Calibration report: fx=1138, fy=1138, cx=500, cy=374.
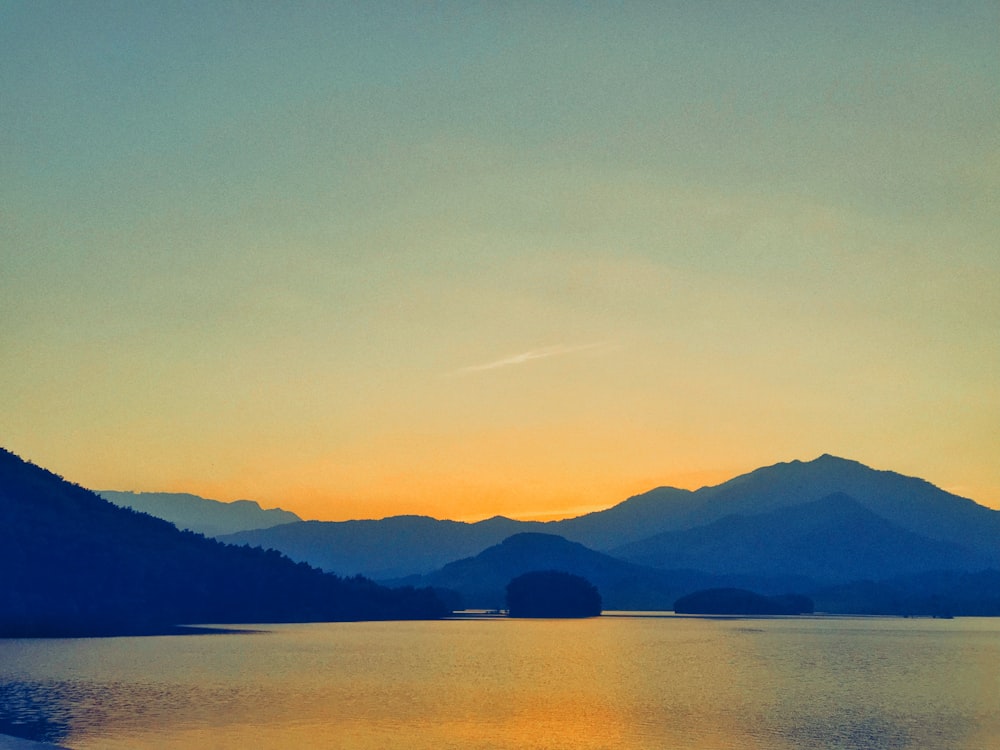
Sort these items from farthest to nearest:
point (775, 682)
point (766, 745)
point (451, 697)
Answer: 1. point (775, 682)
2. point (451, 697)
3. point (766, 745)

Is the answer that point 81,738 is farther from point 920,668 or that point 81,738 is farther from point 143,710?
point 920,668

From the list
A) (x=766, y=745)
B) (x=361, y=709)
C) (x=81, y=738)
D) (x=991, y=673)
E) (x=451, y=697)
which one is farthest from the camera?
(x=991, y=673)

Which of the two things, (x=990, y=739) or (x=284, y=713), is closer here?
(x=990, y=739)

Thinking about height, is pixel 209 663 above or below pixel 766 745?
above

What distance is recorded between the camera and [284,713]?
105938 mm

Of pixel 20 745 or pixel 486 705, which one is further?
pixel 486 705

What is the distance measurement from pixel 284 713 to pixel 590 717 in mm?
28718

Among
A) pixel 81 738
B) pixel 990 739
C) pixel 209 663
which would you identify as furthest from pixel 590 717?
pixel 209 663

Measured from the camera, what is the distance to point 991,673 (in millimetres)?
169875

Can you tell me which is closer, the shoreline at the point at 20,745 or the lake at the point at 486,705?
the shoreline at the point at 20,745

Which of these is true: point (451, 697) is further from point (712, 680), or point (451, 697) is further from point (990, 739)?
point (990, 739)

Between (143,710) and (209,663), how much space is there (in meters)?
72.0

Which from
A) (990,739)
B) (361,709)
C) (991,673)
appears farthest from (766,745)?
(991,673)

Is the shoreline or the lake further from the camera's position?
the lake
